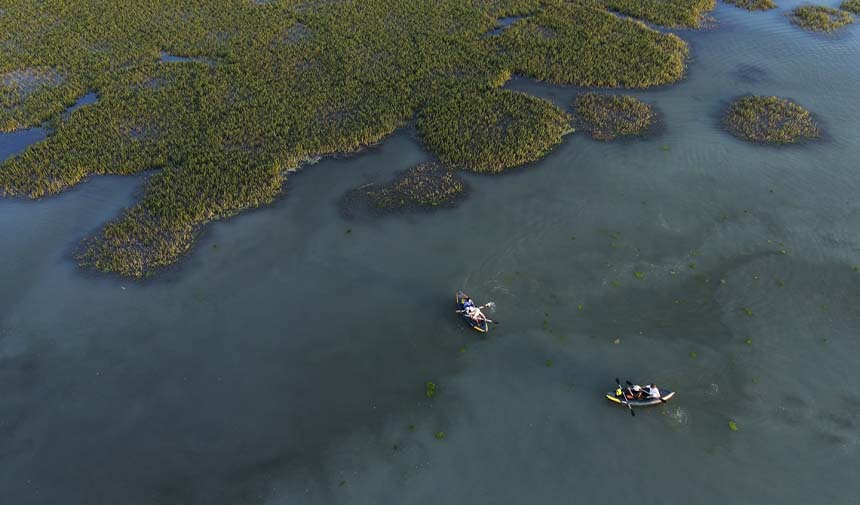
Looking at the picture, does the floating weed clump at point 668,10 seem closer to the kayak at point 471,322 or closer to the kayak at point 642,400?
the kayak at point 471,322

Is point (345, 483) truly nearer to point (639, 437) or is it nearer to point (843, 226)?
point (639, 437)

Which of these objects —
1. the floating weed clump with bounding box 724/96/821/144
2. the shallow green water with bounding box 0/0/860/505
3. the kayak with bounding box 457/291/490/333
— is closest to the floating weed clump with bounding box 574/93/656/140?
the shallow green water with bounding box 0/0/860/505

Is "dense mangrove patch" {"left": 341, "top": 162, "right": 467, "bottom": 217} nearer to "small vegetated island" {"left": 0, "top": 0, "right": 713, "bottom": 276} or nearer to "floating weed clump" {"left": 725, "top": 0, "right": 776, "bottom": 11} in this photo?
"small vegetated island" {"left": 0, "top": 0, "right": 713, "bottom": 276}

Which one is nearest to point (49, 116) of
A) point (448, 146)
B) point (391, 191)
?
point (391, 191)

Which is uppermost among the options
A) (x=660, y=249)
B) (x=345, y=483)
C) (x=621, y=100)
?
(x=621, y=100)

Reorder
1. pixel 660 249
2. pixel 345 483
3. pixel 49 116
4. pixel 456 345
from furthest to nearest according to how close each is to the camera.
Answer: pixel 49 116 → pixel 660 249 → pixel 456 345 → pixel 345 483

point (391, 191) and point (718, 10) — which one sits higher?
point (718, 10)
